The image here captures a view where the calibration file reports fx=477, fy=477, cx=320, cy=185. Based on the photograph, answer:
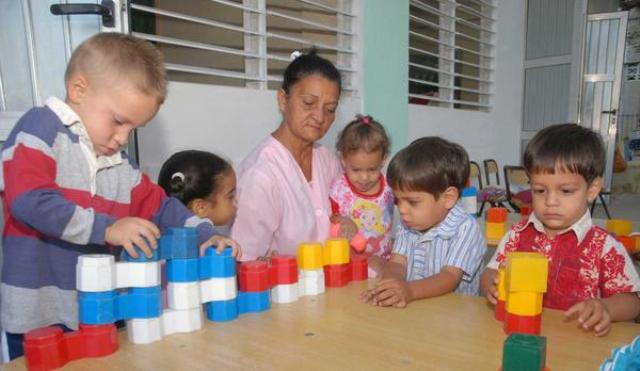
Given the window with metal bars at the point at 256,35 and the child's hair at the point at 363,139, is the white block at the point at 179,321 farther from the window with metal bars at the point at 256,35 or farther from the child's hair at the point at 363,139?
the window with metal bars at the point at 256,35

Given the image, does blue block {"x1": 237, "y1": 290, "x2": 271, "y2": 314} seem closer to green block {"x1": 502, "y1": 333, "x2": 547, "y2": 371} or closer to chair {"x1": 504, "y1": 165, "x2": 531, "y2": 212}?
green block {"x1": 502, "y1": 333, "x2": 547, "y2": 371}

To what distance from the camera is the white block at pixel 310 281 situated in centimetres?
129

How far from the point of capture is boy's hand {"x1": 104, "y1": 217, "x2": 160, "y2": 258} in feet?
3.25

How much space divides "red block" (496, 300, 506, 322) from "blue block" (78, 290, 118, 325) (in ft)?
2.76

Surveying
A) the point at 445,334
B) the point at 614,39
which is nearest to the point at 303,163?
the point at 445,334

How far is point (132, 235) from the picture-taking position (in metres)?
0.99

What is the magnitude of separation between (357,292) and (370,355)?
0.39 m

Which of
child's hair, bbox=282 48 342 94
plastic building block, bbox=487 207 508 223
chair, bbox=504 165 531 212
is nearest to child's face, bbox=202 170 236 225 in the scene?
child's hair, bbox=282 48 342 94

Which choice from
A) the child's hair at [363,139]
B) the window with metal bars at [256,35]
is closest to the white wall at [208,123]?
the window with metal bars at [256,35]

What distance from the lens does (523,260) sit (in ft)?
3.14

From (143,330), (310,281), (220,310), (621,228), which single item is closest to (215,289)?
(220,310)

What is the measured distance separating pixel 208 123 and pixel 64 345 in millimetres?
2013

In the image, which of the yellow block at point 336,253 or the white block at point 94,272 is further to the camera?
the yellow block at point 336,253

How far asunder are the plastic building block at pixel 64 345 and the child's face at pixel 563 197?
1.17 meters
